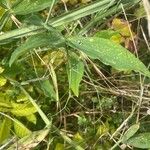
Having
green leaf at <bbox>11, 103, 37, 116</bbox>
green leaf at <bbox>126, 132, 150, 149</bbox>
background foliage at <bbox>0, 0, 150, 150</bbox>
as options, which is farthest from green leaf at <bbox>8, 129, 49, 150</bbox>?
green leaf at <bbox>126, 132, 150, 149</bbox>

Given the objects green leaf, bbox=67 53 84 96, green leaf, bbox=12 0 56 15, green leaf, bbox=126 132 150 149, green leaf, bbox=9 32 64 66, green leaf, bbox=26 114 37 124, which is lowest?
green leaf, bbox=126 132 150 149

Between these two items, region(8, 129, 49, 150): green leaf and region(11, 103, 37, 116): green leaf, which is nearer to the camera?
region(8, 129, 49, 150): green leaf

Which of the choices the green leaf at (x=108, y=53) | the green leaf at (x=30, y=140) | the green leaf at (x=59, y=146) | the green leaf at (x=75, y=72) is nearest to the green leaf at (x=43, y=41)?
the green leaf at (x=108, y=53)

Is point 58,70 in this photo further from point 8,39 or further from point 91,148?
point 8,39

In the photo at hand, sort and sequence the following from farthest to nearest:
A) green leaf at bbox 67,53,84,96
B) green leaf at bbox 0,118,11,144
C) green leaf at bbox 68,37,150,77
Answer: green leaf at bbox 0,118,11,144, green leaf at bbox 67,53,84,96, green leaf at bbox 68,37,150,77

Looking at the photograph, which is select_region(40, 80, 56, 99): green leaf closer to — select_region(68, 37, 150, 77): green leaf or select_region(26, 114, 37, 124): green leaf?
select_region(26, 114, 37, 124): green leaf

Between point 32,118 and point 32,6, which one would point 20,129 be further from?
point 32,6

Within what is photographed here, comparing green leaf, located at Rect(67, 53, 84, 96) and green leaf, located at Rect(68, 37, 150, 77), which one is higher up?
green leaf, located at Rect(68, 37, 150, 77)
